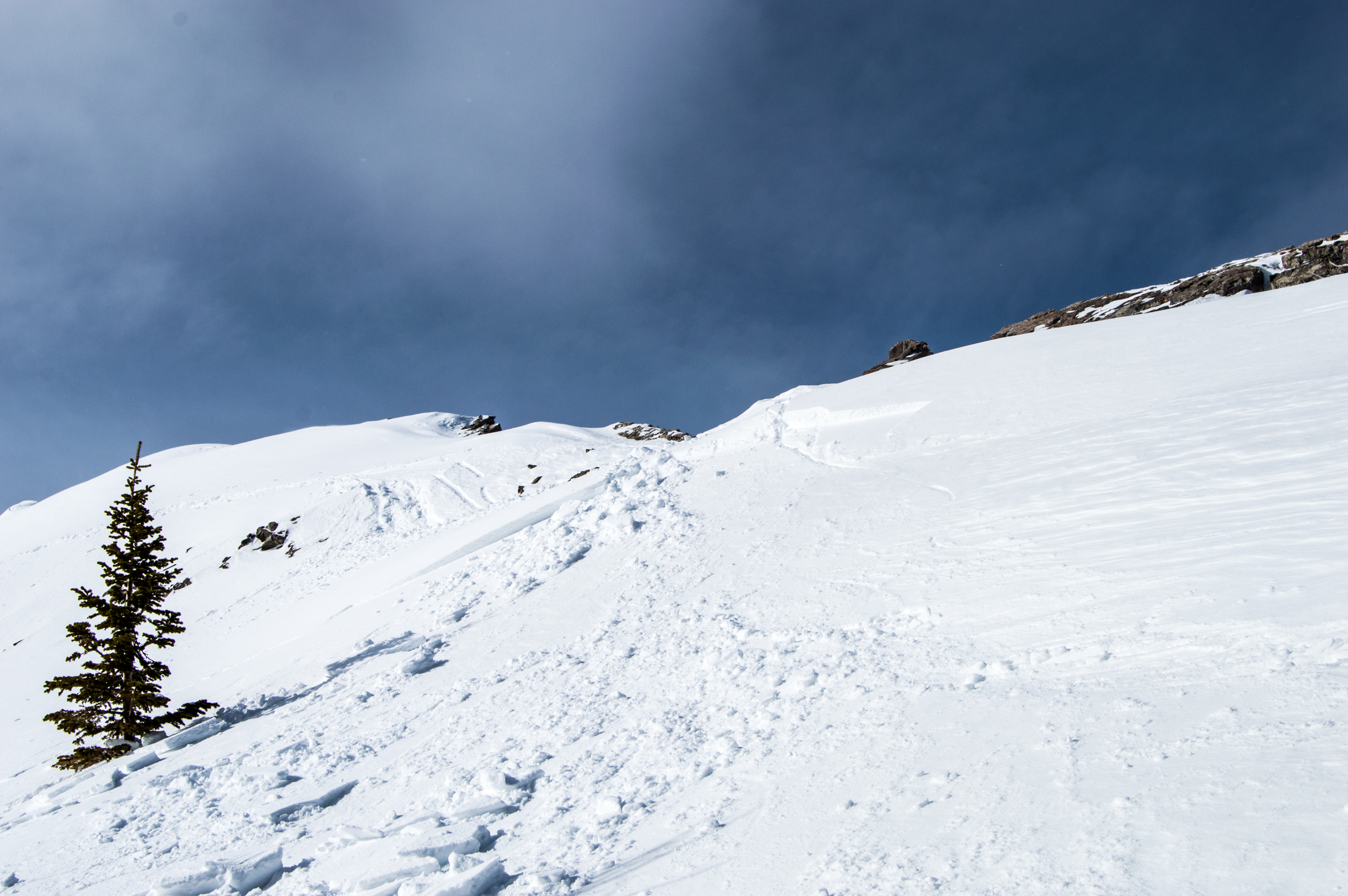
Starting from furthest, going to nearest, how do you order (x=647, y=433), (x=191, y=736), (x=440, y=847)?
1. (x=647, y=433)
2. (x=191, y=736)
3. (x=440, y=847)

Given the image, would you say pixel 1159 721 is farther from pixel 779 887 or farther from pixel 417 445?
pixel 417 445

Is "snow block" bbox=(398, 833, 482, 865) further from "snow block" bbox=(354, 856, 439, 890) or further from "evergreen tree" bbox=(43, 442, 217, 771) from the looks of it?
"evergreen tree" bbox=(43, 442, 217, 771)

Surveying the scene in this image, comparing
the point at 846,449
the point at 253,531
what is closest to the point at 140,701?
A: the point at 846,449

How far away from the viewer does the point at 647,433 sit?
5994 cm

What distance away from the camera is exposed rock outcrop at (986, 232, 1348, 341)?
35969 millimetres

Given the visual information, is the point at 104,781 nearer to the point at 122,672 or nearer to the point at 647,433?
the point at 122,672

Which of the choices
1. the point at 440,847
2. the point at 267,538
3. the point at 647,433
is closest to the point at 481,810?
the point at 440,847

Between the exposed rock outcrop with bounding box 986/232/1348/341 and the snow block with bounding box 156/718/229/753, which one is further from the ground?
the exposed rock outcrop with bounding box 986/232/1348/341

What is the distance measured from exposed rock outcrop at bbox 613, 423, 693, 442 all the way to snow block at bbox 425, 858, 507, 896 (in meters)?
50.9

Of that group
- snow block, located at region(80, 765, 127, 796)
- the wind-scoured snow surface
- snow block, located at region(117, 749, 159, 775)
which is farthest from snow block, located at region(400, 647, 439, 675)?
snow block, located at region(80, 765, 127, 796)

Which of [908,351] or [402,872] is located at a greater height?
[908,351]

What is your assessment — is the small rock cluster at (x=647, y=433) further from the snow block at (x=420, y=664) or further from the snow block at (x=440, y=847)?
the snow block at (x=440, y=847)

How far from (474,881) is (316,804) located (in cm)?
392

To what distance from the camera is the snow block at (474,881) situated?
17.6ft
